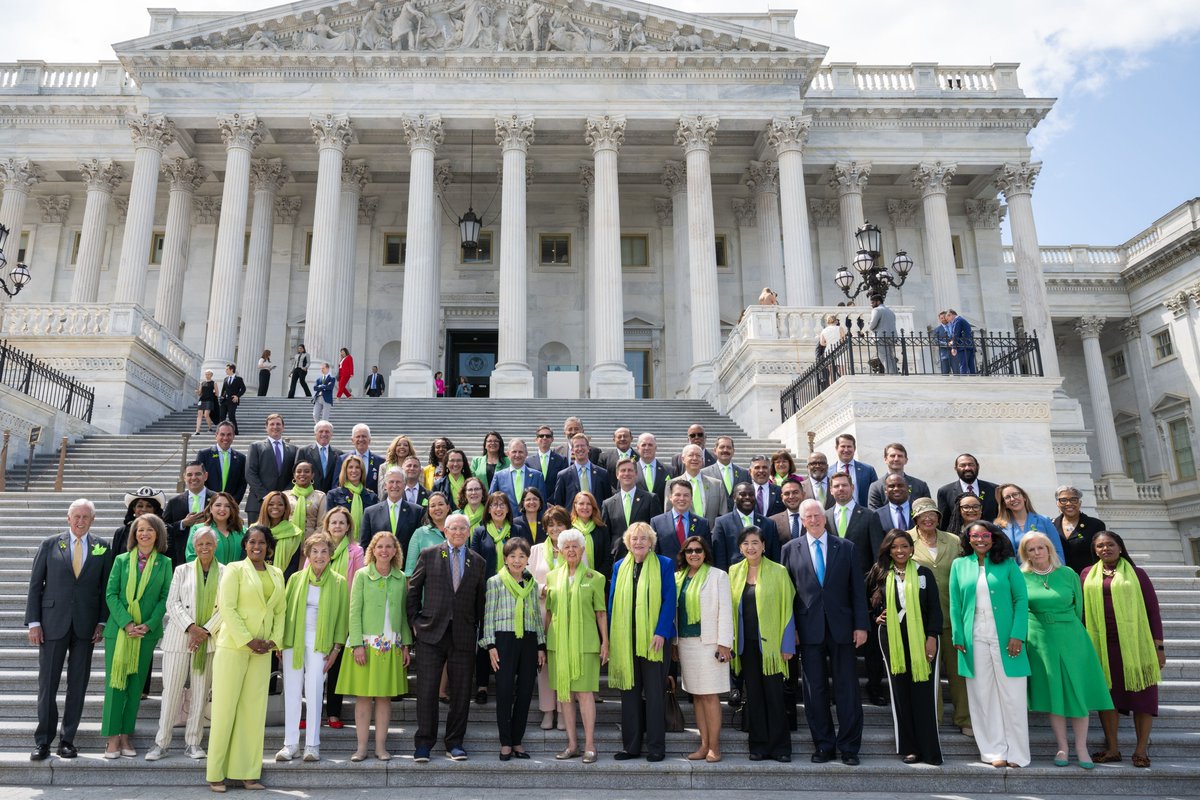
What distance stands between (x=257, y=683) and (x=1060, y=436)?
25.4m

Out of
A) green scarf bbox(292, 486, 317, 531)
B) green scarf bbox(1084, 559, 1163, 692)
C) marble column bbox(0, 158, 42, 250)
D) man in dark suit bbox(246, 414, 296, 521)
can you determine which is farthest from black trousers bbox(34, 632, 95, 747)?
marble column bbox(0, 158, 42, 250)

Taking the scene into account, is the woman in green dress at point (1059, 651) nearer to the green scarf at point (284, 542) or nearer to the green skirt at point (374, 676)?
the green skirt at point (374, 676)

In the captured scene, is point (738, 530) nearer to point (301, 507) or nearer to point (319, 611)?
point (319, 611)

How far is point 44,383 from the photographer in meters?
18.5

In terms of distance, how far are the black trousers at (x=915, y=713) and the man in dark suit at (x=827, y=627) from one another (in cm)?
35

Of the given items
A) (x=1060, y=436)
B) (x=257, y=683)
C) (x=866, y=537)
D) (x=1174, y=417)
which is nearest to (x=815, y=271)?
(x=1060, y=436)

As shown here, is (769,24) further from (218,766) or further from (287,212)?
(218,766)

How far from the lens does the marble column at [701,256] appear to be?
26.6m

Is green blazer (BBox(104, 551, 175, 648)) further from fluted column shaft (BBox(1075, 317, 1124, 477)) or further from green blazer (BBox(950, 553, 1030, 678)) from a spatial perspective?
fluted column shaft (BBox(1075, 317, 1124, 477))

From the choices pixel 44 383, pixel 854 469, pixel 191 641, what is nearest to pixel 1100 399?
pixel 854 469

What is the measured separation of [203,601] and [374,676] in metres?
1.66

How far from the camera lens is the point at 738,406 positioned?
22703 mm

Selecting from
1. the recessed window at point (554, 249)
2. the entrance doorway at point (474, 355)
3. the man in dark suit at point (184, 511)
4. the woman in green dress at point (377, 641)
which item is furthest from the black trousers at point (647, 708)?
the recessed window at point (554, 249)

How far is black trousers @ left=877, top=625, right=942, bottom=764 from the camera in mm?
7199
